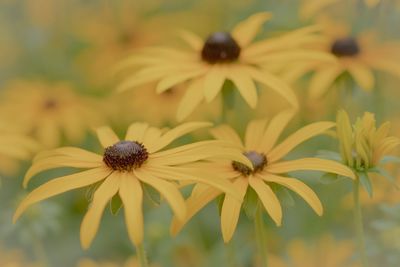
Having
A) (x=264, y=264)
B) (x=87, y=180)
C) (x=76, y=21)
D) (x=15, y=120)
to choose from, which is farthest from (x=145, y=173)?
(x=76, y=21)

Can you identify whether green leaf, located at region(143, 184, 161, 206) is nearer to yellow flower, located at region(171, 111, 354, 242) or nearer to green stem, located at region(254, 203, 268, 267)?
yellow flower, located at region(171, 111, 354, 242)

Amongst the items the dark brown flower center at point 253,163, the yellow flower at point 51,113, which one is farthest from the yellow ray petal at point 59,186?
the yellow flower at point 51,113

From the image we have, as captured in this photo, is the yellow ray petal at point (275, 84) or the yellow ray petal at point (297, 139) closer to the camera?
the yellow ray petal at point (297, 139)

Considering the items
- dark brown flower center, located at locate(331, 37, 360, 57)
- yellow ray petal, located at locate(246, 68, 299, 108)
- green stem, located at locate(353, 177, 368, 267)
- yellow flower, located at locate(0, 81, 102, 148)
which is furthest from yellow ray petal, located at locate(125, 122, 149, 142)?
yellow flower, located at locate(0, 81, 102, 148)

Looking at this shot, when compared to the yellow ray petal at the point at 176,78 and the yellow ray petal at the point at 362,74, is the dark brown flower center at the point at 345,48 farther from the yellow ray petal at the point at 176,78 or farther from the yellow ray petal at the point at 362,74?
the yellow ray petal at the point at 176,78

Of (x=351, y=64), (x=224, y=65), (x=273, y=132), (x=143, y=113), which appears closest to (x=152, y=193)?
(x=273, y=132)

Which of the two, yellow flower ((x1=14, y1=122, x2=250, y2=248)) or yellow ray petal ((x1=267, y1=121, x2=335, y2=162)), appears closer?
yellow flower ((x1=14, y1=122, x2=250, y2=248))
